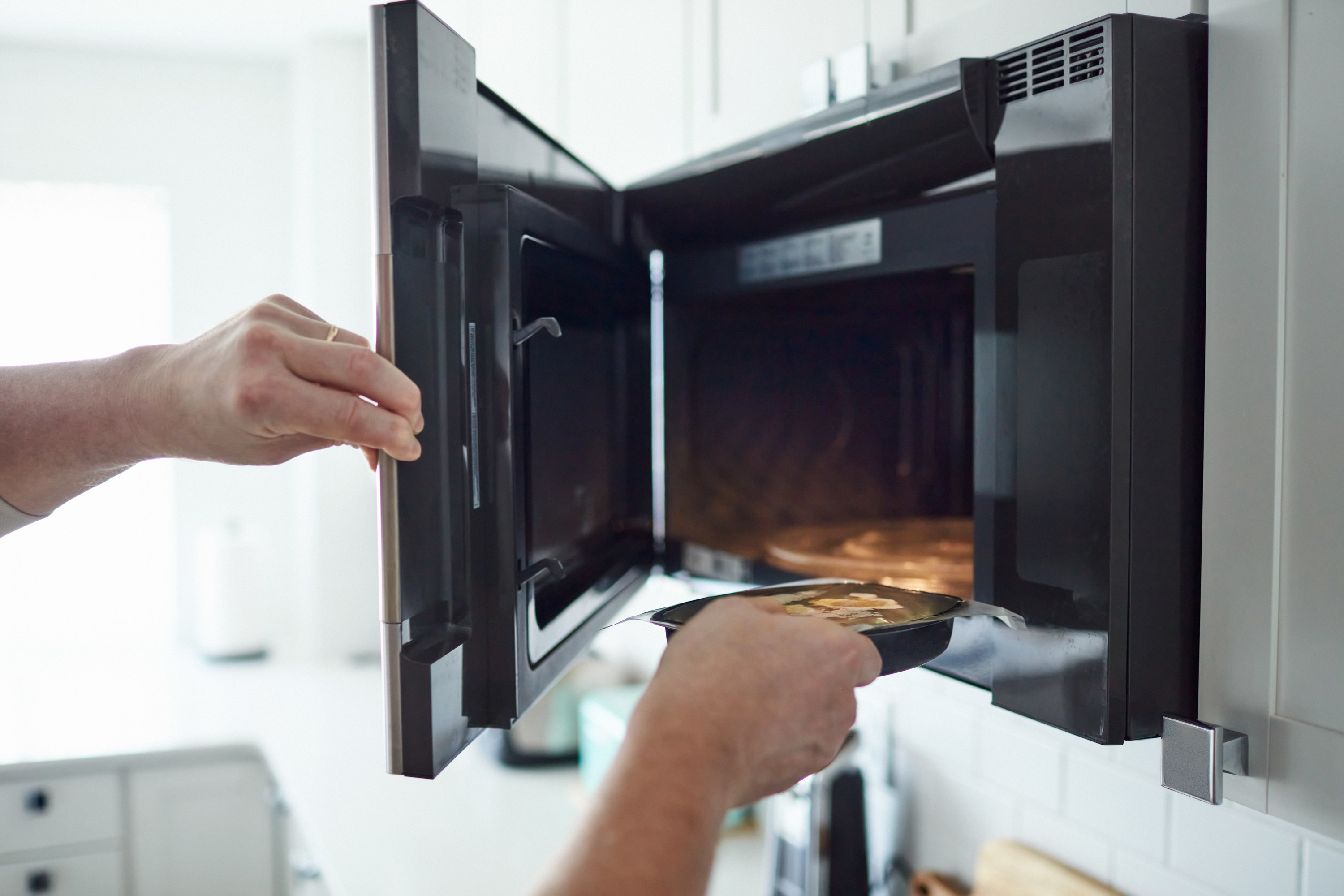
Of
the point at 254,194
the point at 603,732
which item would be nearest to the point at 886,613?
the point at 603,732

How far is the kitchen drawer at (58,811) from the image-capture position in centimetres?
169

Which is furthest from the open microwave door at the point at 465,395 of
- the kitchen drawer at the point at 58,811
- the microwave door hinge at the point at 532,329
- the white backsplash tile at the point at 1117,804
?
the kitchen drawer at the point at 58,811

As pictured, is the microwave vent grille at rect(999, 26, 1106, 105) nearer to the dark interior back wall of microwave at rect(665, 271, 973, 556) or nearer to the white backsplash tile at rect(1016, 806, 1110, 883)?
the dark interior back wall of microwave at rect(665, 271, 973, 556)

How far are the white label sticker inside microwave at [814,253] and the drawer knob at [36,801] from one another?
1.64 m

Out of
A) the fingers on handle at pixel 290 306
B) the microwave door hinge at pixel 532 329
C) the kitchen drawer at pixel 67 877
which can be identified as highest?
the fingers on handle at pixel 290 306

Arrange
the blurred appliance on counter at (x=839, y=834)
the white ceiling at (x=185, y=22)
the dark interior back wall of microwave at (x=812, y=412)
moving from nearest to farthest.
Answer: the dark interior back wall of microwave at (x=812, y=412) < the blurred appliance on counter at (x=839, y=834) < the white ceiling at (x=185, y=22)

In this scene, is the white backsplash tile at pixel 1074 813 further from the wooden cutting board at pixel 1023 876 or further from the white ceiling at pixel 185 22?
the white ceiling at pixel 185 22

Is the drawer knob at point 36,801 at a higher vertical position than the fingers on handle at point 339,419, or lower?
lower

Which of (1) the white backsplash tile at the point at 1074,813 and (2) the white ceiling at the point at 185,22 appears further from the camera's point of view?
(2) the white ceiling at the point at 185,22

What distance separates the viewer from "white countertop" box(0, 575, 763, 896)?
1194 millimetres

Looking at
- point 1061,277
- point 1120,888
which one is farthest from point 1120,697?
point 1120,888

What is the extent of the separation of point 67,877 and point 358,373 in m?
1.79

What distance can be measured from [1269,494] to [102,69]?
2596mm

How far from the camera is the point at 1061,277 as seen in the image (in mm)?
548
